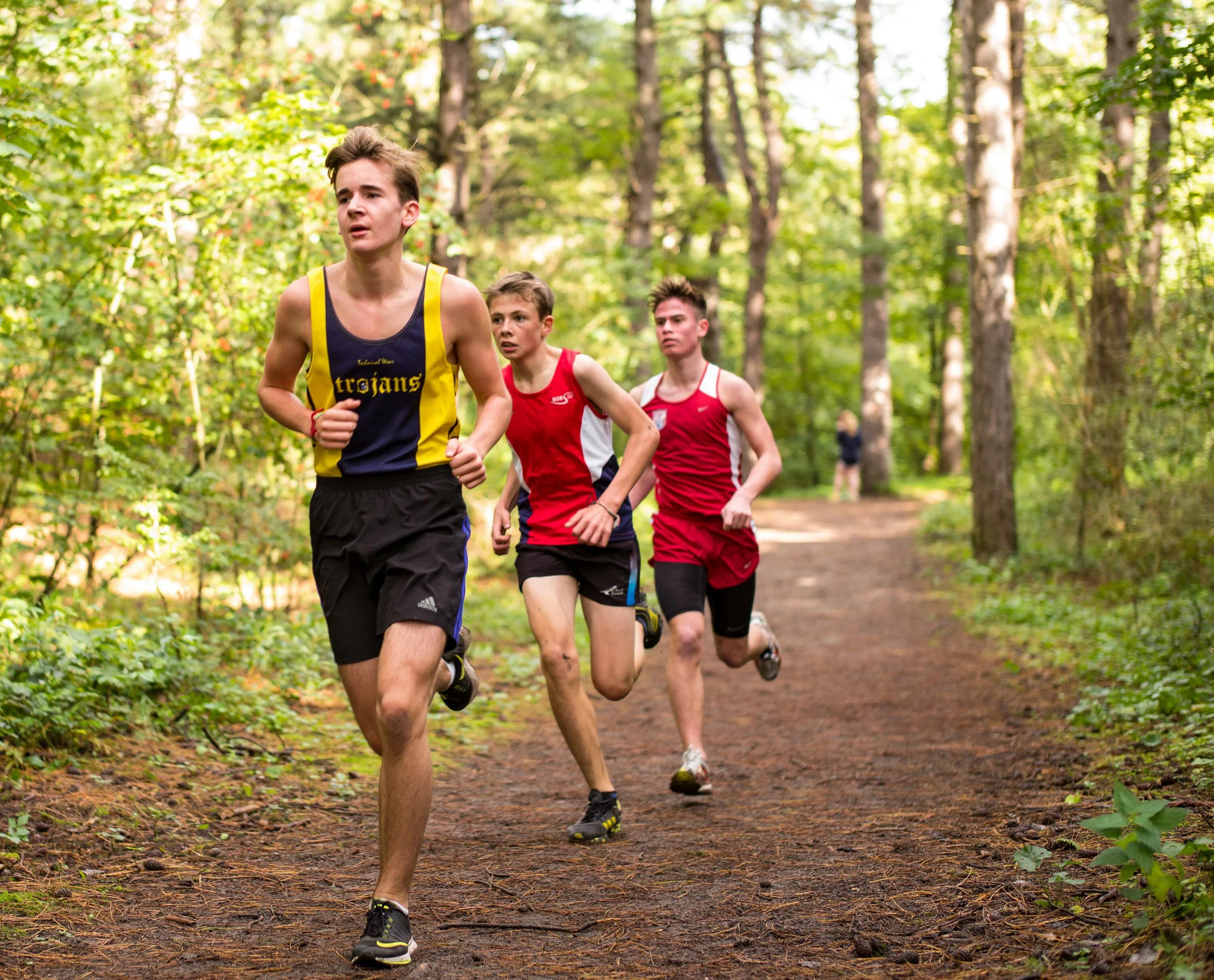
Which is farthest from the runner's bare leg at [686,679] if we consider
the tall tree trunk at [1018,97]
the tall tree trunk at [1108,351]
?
the tall tree trunk at [1018,97]

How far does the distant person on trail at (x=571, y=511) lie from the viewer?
5.19 m

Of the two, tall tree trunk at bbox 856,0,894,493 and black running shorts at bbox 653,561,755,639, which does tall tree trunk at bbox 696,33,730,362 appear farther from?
black running shorts at bbox 653,561,755,639

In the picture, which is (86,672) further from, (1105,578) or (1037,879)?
(1105,578)

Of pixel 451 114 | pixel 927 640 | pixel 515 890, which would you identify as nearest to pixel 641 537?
pixel 927 640

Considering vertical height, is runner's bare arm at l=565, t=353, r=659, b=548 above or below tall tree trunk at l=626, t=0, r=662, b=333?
below

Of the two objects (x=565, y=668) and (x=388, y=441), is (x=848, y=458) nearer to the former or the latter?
(x=565, y=668)

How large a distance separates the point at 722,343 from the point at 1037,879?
1475 inches

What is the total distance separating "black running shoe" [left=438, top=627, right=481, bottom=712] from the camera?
448cm

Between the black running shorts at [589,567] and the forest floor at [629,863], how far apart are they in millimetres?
1098

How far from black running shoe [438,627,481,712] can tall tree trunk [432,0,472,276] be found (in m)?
7.48

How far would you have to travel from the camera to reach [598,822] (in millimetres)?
5137

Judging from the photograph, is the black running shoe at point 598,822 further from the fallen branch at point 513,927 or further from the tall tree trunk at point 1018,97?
the tall tree trunk at point 1018,97

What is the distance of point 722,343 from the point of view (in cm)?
4078

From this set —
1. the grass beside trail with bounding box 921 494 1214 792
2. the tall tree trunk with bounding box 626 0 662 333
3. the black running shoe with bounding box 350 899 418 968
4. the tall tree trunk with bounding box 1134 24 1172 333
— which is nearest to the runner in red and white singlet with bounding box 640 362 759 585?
the grass beside trail with bounding box 921 494 1214 792
